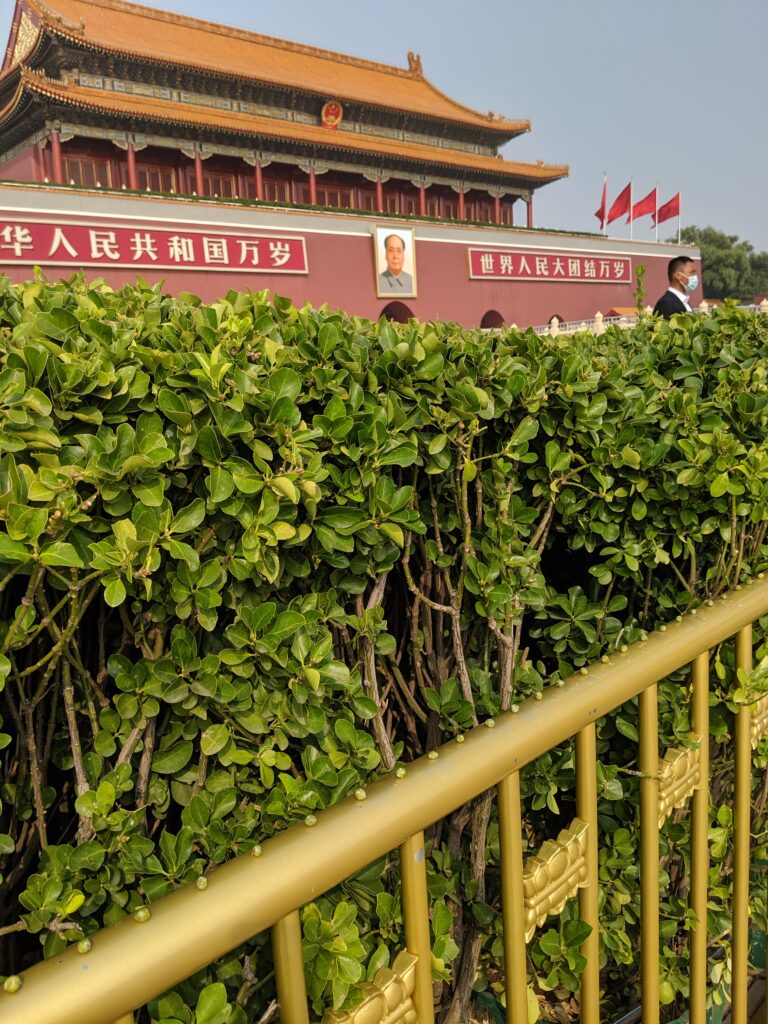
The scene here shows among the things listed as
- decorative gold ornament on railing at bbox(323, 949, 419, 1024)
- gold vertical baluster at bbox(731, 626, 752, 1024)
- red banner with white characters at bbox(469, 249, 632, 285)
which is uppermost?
red banner with white characters at bbox(469, 249, 632, 285)

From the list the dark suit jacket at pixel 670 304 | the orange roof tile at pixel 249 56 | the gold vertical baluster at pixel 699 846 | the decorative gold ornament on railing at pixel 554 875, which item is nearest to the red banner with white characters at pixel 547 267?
the orange roof tile at pixel 249 56

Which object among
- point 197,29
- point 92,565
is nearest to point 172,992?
point 92,565

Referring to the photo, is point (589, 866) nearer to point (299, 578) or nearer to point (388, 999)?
point (388, 999)

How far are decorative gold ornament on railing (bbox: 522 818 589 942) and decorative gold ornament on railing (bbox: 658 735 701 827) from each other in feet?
0.55

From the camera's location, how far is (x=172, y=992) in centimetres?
76

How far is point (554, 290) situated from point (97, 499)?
17464 millimetres

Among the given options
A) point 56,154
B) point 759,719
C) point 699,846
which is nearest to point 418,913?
point 699,846

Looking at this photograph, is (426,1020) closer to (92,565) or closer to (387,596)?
(92,565)

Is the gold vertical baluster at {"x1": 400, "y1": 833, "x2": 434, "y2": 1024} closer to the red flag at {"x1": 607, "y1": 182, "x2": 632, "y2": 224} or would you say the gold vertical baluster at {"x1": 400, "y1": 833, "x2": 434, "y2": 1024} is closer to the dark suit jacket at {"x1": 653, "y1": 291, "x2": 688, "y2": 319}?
the dark suit jacket at {"x1": 653, "y1": 291, "x2": 688, "y2": 319}

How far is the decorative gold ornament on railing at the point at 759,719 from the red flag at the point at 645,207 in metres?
20.3

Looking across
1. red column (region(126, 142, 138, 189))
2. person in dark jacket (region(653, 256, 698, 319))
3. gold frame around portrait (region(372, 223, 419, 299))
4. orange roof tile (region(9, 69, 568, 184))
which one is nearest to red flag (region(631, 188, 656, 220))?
orange roof tile (region(9, 69, 568, 184))

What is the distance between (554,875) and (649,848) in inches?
7.5

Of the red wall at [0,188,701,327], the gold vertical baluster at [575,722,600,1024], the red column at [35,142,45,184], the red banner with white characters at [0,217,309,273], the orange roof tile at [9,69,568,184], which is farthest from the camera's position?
the red column at [35,142,45,184]

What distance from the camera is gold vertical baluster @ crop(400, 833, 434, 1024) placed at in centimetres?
61
